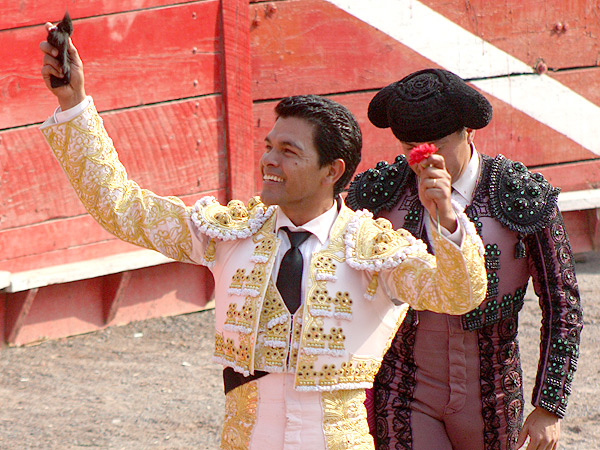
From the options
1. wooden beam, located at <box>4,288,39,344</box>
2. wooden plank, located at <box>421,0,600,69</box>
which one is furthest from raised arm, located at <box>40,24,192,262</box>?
wooden plank, located at <box>421,0,600,69</box>

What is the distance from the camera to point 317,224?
2.68 m

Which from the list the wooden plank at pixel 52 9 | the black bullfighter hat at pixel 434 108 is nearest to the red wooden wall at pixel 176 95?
the wooden plank at pixel 52 9

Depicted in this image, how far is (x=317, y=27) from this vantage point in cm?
625

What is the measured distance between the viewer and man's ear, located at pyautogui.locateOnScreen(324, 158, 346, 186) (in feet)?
8.72

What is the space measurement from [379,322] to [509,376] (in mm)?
824

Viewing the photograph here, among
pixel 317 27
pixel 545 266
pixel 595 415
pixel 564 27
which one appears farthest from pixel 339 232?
pixel 564 27

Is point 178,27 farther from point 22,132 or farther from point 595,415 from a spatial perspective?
point 595,415

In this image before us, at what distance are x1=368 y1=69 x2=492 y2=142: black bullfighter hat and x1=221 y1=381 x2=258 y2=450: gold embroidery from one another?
965 millimetres

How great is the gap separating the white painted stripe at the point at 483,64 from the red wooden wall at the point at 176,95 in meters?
0.04

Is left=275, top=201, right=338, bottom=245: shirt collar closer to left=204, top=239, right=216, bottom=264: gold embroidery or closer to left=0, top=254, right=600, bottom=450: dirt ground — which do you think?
left=204, top=239, right=216, bottom=264: gold embroidery

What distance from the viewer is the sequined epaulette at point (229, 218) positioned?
2.65m

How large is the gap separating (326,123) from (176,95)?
3.43m

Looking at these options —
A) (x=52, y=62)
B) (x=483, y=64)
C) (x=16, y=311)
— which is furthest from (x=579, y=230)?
(x=52, y=62)

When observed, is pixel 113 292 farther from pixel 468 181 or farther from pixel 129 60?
pixel 468 181
